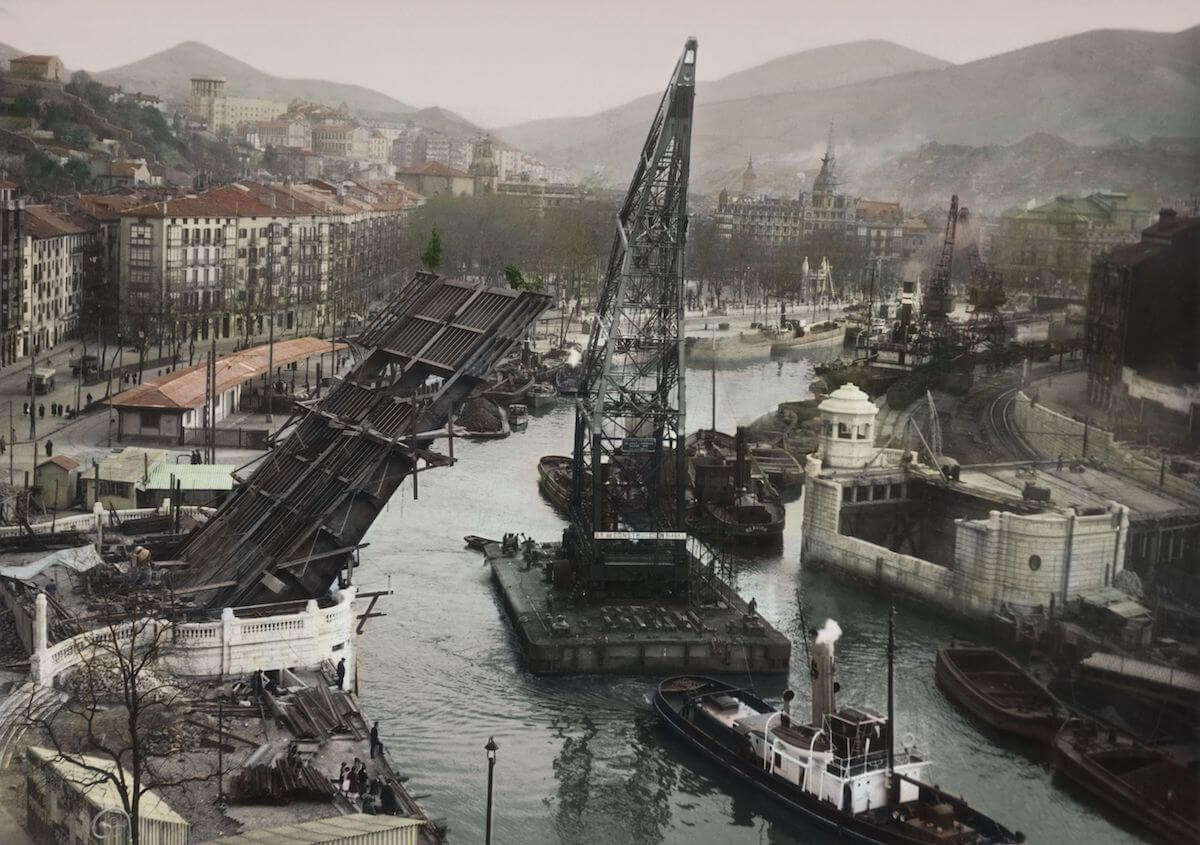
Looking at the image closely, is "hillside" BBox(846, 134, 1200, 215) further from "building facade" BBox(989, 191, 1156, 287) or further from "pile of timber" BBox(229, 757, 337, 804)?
"pile of timber" BBox(229, 757, 337, 804)

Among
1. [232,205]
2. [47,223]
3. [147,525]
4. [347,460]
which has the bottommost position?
[147,525]

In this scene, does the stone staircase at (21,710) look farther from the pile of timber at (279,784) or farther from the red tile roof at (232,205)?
the red tile roof at (232,205)

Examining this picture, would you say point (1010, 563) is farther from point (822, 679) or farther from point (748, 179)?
point (748, 179)

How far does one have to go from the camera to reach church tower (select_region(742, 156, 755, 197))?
48800mm

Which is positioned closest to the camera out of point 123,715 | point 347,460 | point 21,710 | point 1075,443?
point 21,710

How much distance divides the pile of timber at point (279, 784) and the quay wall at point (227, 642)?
1316mm

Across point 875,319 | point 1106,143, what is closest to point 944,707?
point 1106,143

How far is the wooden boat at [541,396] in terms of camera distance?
126ft

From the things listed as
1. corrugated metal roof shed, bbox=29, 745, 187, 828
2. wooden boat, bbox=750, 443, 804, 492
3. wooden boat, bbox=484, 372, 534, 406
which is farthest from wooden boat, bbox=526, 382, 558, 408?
corrugated metal roof shed, bbox=29, 745, 187, 828

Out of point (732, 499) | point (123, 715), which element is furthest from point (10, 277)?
point (123, 715)

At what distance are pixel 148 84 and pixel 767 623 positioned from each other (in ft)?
201

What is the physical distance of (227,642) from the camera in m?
13.5

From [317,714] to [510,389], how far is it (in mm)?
25947

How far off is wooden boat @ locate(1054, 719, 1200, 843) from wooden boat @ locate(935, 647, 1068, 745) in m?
0.45
